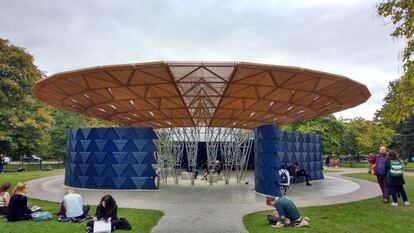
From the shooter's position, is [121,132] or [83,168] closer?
[121,132]

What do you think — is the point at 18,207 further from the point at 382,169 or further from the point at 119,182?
the point at 382,169

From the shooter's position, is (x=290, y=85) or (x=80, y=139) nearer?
(x=290, y=85)

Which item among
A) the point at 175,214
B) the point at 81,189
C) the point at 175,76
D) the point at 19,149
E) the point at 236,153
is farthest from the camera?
the point at 19,149

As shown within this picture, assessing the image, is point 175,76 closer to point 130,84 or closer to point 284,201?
point 130,84

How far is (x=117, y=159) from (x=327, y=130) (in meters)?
47.7

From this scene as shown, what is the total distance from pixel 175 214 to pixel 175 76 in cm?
797

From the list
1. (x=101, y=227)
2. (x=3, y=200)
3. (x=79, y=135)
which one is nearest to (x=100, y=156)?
(x=79, y=135)

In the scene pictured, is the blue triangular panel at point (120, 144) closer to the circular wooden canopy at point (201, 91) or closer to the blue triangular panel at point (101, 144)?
the blue triangular panel at point (101, 144)

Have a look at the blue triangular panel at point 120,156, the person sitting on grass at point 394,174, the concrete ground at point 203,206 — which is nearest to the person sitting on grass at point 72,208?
the concrete ground at point 203,206

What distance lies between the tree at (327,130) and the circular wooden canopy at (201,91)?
2640 centimetres

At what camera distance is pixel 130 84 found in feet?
63.0

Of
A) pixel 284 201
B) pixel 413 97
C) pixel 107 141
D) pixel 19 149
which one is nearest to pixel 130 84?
pixel 107 141

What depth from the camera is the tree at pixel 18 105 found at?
3272 cm

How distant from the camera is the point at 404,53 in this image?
10523mm
